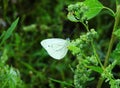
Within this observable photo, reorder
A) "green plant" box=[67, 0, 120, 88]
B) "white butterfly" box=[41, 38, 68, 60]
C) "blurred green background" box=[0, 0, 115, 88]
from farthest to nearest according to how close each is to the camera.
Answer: "blurred green background" box=[0, 0, 115, 88] < "white butterfly" box=[41, 38, 68, 60] < "green plant" box=[67, 0, 120, 88]

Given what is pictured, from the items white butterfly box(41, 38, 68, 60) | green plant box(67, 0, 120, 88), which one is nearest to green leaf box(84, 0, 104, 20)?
green plant box(67, 0, 120, 88)

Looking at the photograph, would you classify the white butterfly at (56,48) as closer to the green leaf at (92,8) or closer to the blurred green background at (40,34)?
the green leaf at (92,8)

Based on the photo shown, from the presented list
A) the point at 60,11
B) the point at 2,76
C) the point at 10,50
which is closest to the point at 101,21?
the point at 60,11

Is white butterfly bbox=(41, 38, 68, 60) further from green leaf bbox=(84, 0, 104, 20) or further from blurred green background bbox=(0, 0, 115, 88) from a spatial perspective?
blurred green background bbox=(0, 0, 115, 88)

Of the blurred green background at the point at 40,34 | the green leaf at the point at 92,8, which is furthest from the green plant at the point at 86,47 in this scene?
the blurred green background at the point at 40,34

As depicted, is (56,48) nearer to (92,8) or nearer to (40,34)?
(92,8)

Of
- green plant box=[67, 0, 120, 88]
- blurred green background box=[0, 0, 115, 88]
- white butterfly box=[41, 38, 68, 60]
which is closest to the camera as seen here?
green plant box=[67, 0, 120, 88]

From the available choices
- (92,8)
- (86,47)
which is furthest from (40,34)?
(86,47)

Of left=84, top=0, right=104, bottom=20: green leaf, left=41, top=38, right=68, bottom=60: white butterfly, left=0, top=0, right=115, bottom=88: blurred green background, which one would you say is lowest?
left=0, top=0, right=115, bottom=88: blurred green background

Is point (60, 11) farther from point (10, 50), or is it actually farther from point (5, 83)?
point (5, 83)
